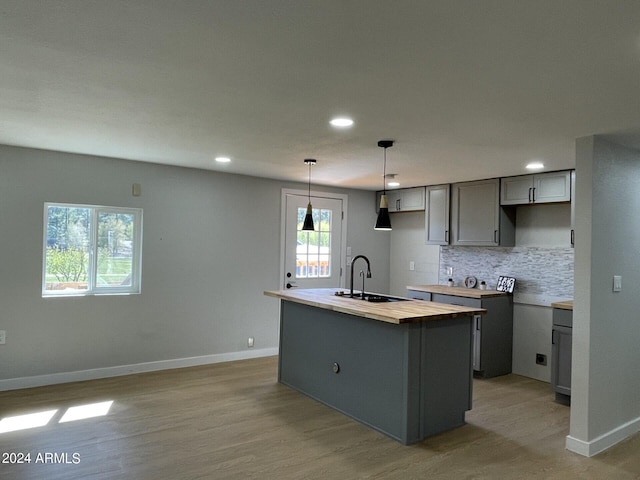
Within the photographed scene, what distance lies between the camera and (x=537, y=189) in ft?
15.2

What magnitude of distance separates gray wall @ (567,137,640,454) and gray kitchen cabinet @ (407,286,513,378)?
4.96ft

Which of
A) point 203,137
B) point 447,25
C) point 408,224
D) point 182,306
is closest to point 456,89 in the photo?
point 447,25

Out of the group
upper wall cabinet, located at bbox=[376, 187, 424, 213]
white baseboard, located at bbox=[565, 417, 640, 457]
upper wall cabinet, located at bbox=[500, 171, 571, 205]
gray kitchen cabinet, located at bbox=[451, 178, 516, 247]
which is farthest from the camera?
upper wall cabinet, located at bbox=[376, 187, 424, 213]

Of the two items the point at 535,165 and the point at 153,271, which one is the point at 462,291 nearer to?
the point at 535,165

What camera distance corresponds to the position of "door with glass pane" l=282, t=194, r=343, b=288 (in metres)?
5.79

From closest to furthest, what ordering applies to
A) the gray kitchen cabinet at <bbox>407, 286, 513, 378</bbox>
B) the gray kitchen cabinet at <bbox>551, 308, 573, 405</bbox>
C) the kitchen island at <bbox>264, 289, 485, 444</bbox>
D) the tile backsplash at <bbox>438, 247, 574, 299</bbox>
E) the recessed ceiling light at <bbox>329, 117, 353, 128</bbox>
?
the recessed ceiling light at <bbox>329, 117, 353, 128</bbox> < the kitchen island at <bbox>264, 289, 485, 444</bbox> < the gray kitchen cabinet at <bbox>551, 308, 573, 405</bbox> < the tile backsplash at <bbox>438, 247, 574, 299</bbox> < the gray kitchen cabinet at <bbox>407, 286, 513, 378</bbox>

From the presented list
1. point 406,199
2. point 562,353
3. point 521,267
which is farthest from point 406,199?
point 562,353

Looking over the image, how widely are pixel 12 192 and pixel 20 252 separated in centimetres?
55

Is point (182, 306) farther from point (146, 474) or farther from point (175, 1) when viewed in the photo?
point (175, 1)

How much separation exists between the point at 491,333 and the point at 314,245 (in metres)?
2.44

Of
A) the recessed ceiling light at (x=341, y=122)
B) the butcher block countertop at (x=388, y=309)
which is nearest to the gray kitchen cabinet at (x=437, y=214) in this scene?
the butcher block countertop at (x=388, y=309)

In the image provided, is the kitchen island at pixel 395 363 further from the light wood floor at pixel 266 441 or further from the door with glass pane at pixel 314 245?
the door with glass pane at pixel 314 245

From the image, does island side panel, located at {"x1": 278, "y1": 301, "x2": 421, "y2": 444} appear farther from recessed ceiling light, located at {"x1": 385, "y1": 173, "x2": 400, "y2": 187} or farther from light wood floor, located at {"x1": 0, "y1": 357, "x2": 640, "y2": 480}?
recessed ceiling light, located at {"x1": 385, "y1": 173, "x2": 400, "y2": 187}

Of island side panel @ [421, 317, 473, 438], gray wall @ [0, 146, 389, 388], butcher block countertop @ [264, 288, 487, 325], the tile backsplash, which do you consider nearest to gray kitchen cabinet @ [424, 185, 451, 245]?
the tile backsplash
